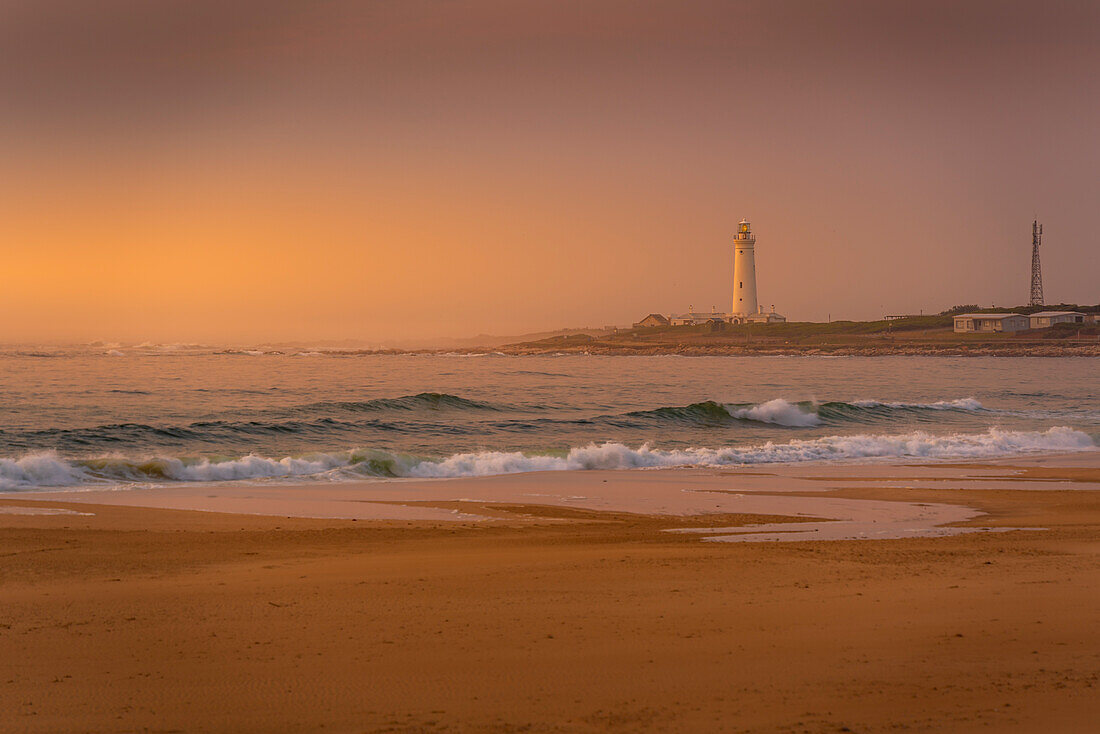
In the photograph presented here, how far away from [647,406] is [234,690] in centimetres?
2590

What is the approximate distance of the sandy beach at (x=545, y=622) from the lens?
169 inches

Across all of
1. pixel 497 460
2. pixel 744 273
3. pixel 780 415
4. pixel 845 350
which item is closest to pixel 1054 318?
pixel 845 350

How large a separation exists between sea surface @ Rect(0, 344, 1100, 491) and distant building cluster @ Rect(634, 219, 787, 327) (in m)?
69.6

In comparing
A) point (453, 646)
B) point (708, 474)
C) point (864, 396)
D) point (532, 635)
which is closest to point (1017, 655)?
point (532, 635)

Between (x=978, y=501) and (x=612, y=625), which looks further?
(x=978, y=501)

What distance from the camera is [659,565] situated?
7375 millimetres

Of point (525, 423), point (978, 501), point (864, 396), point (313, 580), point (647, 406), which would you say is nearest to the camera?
point (313, 580)

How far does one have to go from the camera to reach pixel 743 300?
4658 inches

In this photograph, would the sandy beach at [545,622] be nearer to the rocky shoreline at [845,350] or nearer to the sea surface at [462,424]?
the sea surface at [462,424]

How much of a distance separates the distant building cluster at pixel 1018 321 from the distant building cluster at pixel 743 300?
25696 mm

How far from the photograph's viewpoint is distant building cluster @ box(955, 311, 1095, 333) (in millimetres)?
95062

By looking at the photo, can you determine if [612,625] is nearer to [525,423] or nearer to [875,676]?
[875,676]

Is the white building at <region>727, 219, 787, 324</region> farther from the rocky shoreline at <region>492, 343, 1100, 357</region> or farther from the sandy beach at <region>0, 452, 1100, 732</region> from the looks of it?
the sandy beach at <region>0, 452, 1100, 732</region>

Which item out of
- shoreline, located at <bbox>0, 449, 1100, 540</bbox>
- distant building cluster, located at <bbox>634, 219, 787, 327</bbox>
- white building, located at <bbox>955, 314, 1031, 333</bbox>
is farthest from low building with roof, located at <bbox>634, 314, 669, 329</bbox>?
shoreline, located at <bbox>0, 449, 1100, 540</bbox>
